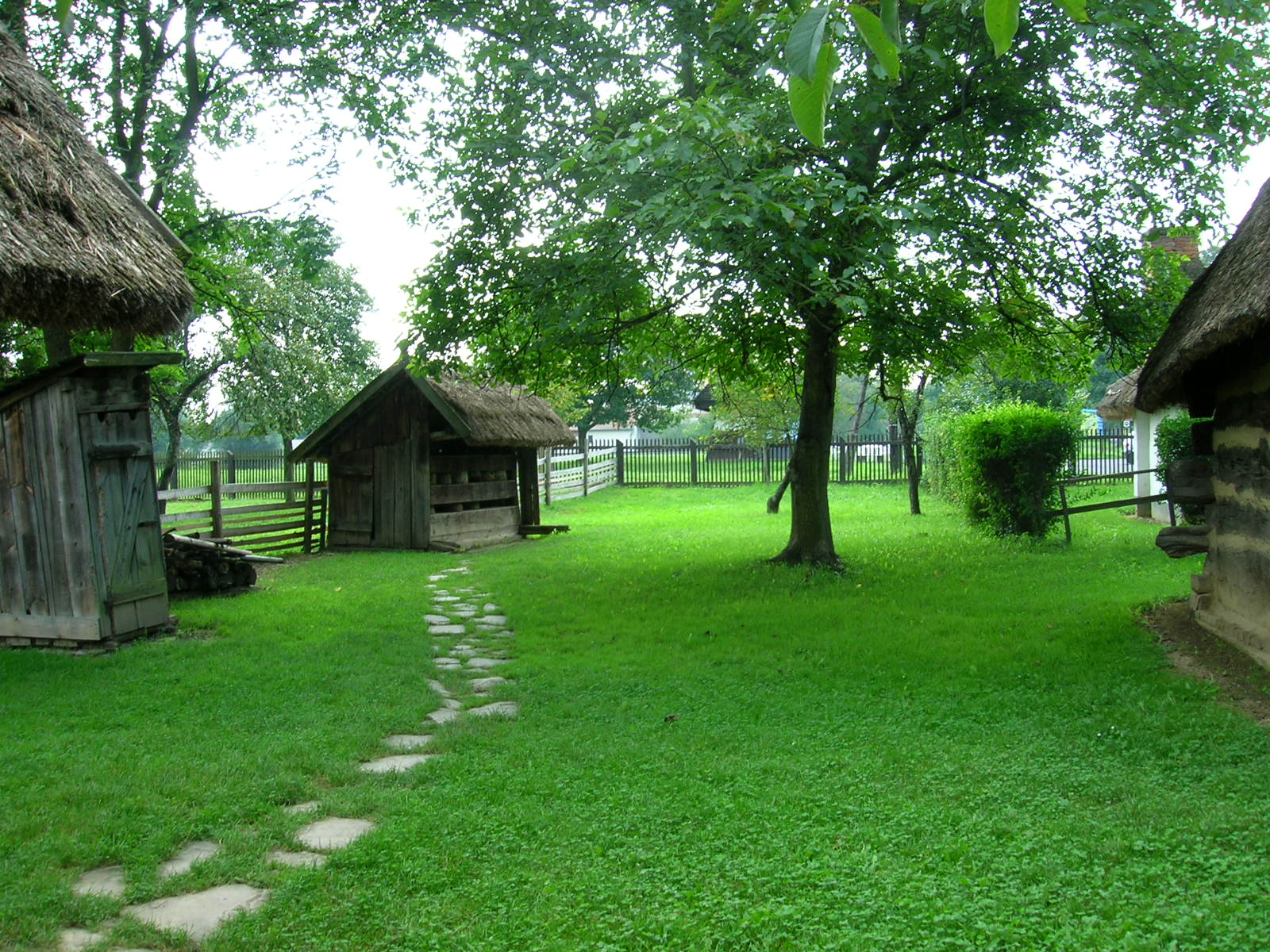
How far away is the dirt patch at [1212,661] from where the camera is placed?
5750mm

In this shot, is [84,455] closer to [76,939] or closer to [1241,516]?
[76,939]

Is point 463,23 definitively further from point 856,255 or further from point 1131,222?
point 1131,222

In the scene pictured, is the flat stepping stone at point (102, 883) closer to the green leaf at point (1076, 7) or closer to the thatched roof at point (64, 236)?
the thatched roof at point (64, 236)

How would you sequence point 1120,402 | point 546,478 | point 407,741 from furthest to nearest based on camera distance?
point 546,478, point 1120,402, point 407,741

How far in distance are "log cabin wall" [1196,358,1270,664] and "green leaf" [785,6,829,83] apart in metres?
6.44

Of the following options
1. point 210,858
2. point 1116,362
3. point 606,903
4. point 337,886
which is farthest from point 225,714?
point 1116,362

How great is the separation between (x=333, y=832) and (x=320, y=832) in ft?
0.17

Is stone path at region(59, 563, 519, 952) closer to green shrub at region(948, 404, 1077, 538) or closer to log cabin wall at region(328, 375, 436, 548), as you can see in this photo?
log cabin wall at region(328, 375, 436, 548)

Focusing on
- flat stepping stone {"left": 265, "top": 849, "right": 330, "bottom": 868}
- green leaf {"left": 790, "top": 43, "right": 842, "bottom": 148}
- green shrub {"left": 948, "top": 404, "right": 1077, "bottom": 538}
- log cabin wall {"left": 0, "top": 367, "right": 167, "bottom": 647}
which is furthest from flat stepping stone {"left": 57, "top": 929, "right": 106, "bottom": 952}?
green shrub {"left": 948, "top": 404, "right": 1077, "bottom": 538}

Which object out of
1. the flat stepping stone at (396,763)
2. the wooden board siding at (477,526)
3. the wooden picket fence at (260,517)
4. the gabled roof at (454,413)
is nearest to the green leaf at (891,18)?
the flat stepping stone at (396,763)

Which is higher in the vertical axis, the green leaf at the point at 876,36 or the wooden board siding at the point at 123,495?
the green leaf at the point at 876,36

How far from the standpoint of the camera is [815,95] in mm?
1411

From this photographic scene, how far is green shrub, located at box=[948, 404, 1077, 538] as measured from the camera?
13445mm

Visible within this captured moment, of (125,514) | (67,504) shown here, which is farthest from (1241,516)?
(67,504)
